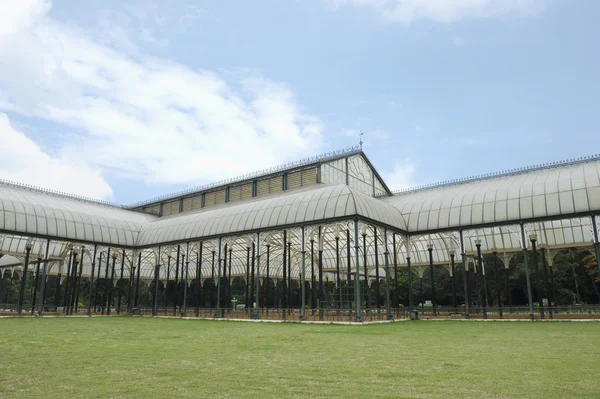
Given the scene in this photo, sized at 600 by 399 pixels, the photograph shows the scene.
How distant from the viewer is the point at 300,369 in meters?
10.5

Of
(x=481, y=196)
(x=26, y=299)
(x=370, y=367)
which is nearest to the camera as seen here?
(x=370, y=367)

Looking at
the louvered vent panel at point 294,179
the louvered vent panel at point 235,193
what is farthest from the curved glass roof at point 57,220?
the louvered vent panel at point 294,179

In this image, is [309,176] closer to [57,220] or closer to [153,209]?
[57,220]

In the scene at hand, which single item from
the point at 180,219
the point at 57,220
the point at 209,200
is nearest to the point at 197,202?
the point at 209,200

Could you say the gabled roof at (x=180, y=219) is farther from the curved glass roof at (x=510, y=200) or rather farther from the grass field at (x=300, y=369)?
the grass field at (x=300, y=369)

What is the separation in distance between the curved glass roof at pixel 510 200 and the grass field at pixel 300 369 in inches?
766

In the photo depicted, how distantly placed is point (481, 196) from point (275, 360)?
30533 mm

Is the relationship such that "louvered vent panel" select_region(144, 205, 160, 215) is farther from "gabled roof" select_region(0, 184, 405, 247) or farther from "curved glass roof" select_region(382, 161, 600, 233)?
"curved glass roof" select_region(382, 161, 600, 233)

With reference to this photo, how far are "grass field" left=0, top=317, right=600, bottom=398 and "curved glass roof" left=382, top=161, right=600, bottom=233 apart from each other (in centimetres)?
1947

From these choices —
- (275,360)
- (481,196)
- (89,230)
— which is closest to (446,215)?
(481,196)

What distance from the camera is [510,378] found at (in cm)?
912

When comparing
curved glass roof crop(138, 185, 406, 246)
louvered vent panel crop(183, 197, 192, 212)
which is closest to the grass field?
curved glass roof crop(138, 185, 406, 246)

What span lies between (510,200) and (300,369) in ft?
100

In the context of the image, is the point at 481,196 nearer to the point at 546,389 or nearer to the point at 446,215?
the point at 446,215
